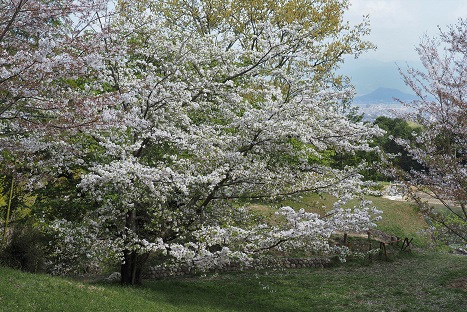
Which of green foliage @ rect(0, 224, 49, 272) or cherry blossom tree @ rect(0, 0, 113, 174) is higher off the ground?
cherry blossom tree @ rect(0, 0, 113, 174)

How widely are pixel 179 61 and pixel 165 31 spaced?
4.61 feet

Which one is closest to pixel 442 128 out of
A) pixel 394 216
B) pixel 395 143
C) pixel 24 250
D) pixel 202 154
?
pixel 202 154

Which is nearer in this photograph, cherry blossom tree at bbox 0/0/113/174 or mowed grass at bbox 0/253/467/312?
cherry blossom tree at bbox 0/0/113/174

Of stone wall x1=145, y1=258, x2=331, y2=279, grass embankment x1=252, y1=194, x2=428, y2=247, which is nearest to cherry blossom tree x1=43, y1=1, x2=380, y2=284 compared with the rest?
stone wall x1=145, y1=258, x2=331, y2=279

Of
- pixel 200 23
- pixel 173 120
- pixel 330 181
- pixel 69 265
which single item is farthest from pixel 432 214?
pixel 200 23

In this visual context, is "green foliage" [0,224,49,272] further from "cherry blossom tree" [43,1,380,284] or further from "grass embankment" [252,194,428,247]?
"grass embankment" [252,194,428,247]

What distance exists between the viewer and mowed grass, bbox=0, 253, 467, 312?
9.16 metres

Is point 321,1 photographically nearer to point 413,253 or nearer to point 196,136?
point 413,253

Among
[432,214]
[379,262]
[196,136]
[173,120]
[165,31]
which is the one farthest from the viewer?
[379,262]

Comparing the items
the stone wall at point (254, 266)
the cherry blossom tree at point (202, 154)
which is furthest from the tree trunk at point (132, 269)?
the stone wall at point (254, 266)

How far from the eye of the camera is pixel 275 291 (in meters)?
13.9

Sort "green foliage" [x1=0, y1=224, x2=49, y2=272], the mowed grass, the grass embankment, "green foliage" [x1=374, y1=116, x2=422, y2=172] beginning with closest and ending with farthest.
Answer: the mowed grass
"green foliage" [x1=0, y1=224, x2=49, y2=272]
the grass embankment
"green foliage" [x1=374, y1=116, x2=422, y2=172]

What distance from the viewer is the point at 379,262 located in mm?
19453

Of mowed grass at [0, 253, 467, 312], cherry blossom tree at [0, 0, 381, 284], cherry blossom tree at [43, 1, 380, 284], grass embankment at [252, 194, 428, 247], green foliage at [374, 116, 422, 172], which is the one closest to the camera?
mowed grass at [0, 253, 467, 312]
